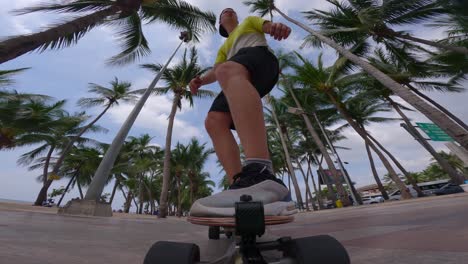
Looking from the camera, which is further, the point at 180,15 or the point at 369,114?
the point at 369,114

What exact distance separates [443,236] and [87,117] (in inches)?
1003

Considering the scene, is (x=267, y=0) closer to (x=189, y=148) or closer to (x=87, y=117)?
(x=87, y=117)

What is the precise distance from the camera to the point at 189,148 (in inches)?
1211

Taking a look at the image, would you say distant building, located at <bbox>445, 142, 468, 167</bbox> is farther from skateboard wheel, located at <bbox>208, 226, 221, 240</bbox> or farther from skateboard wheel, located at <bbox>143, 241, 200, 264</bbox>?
skateboard wheel, located at <bbox>143, 241, 200, 264</bbox>

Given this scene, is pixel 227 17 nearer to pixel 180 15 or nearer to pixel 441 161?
pixel 180 15

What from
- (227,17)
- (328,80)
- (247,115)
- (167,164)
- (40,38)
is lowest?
(247,115)

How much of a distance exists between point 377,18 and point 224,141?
1129cm

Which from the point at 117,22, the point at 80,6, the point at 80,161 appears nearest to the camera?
the point at 80,6

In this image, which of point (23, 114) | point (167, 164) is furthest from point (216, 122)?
point (23, 114)

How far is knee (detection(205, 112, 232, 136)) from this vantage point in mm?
1366

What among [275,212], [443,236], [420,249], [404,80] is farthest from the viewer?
[404,80]

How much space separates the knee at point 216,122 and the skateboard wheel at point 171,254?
0.77 m

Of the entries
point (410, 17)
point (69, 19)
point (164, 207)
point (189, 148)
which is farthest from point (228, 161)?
point (189, 148)

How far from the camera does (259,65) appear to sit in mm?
1235
